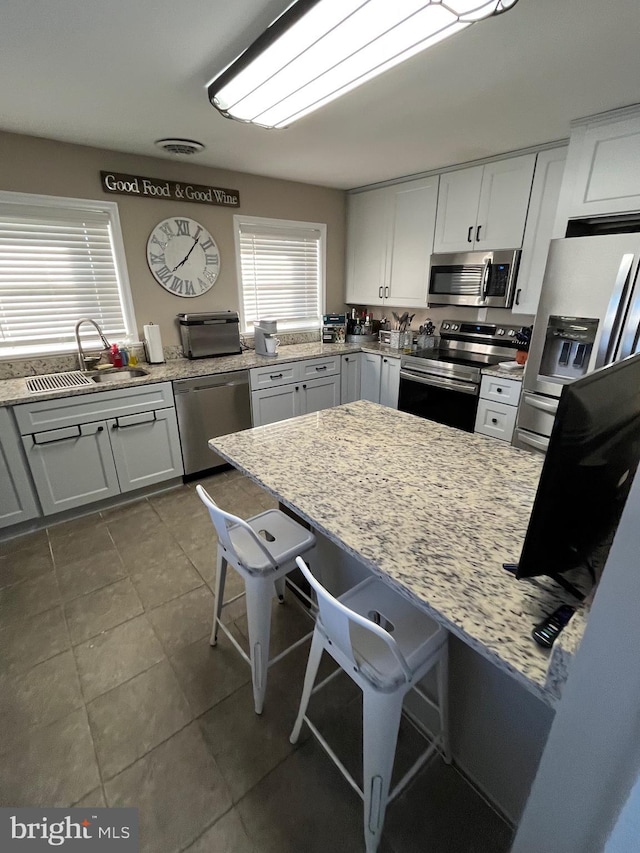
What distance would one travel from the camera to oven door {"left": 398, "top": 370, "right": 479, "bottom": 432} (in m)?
3.00

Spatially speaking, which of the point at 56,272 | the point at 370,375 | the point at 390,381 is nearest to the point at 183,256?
the point at 56,272

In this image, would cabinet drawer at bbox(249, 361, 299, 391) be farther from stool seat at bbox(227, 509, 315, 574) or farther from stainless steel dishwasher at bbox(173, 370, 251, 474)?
stool seat at bbox(227, 509, 315, 574)

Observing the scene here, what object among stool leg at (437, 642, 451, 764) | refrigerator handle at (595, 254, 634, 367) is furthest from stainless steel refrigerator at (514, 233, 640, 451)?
stool leg at (437, 642, 451, 764)

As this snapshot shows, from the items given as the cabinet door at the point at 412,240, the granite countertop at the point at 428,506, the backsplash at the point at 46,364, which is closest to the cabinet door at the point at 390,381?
the cabinet door at the point at 412,240

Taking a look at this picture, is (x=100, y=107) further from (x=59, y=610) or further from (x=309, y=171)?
(x=59, y=610)

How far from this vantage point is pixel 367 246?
3.94 metres

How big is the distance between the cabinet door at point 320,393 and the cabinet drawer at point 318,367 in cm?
6

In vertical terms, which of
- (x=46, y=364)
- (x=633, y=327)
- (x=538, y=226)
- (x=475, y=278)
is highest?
(x=538, y=226)

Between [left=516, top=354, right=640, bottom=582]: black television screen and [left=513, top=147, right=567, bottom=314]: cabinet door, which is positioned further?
[left=513, top=147, right=567, bottom=314]: cabinet door

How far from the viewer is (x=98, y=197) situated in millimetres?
2695

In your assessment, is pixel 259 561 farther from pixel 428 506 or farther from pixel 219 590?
pixel 428 506

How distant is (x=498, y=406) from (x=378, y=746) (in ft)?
7.89

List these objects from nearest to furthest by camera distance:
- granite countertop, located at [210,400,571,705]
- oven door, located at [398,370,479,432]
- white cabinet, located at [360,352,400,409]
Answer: granite countertop, located at [210,400,571,705]
oven door, located at [398,370,479,432]
white cabinet, located at [360,352,400,409]

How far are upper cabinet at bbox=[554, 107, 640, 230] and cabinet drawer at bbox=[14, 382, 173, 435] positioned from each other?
9.51ft
